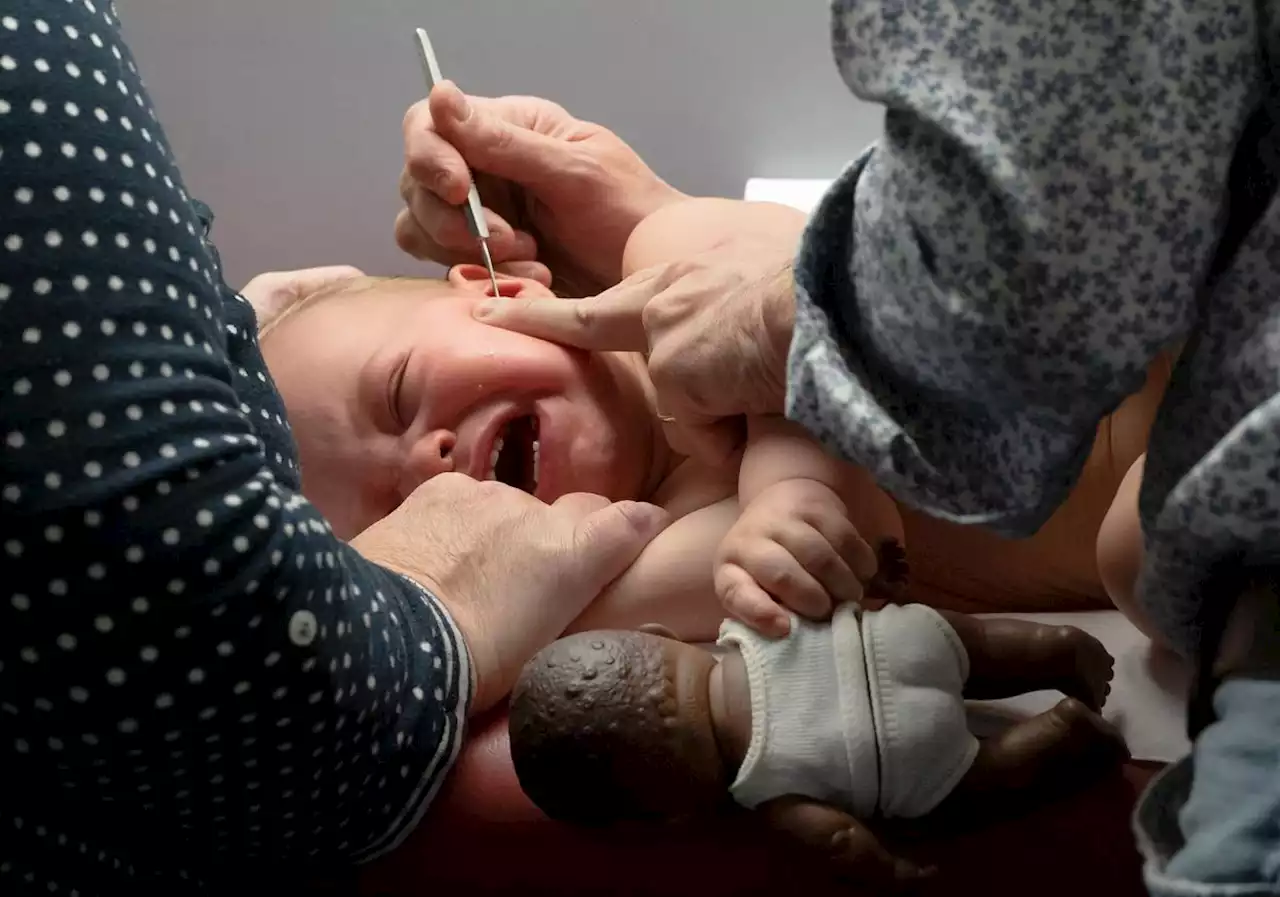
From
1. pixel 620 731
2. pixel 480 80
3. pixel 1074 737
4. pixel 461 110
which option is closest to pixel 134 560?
pixel 620 731

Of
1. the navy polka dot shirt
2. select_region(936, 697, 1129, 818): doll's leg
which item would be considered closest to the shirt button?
the navy polka dot shirt

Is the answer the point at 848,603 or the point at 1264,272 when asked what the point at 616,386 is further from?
the point at 1264,272

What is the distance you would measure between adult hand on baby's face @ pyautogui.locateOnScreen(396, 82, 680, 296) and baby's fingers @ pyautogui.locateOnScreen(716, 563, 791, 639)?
0.54 m

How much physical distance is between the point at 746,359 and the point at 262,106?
1.23 m

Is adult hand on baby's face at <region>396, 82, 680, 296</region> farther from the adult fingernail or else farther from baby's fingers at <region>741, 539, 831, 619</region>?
baby's fingers at <region>741, 539, 831, 619</region>

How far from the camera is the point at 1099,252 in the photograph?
1.46 ft

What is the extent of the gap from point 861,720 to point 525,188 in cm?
73

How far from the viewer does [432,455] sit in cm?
94

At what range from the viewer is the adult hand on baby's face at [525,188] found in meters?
1.06

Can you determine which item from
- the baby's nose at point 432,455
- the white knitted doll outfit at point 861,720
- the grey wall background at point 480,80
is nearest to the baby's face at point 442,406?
the baby's nose at point 432,455

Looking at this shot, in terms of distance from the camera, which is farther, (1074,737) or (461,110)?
(461,110)

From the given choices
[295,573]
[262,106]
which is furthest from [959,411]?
[262,106]

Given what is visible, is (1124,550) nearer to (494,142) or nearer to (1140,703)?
(1140,703)

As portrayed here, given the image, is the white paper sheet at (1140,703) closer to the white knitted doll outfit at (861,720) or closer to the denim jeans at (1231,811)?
the white knitted doll outfit at (861,720)
